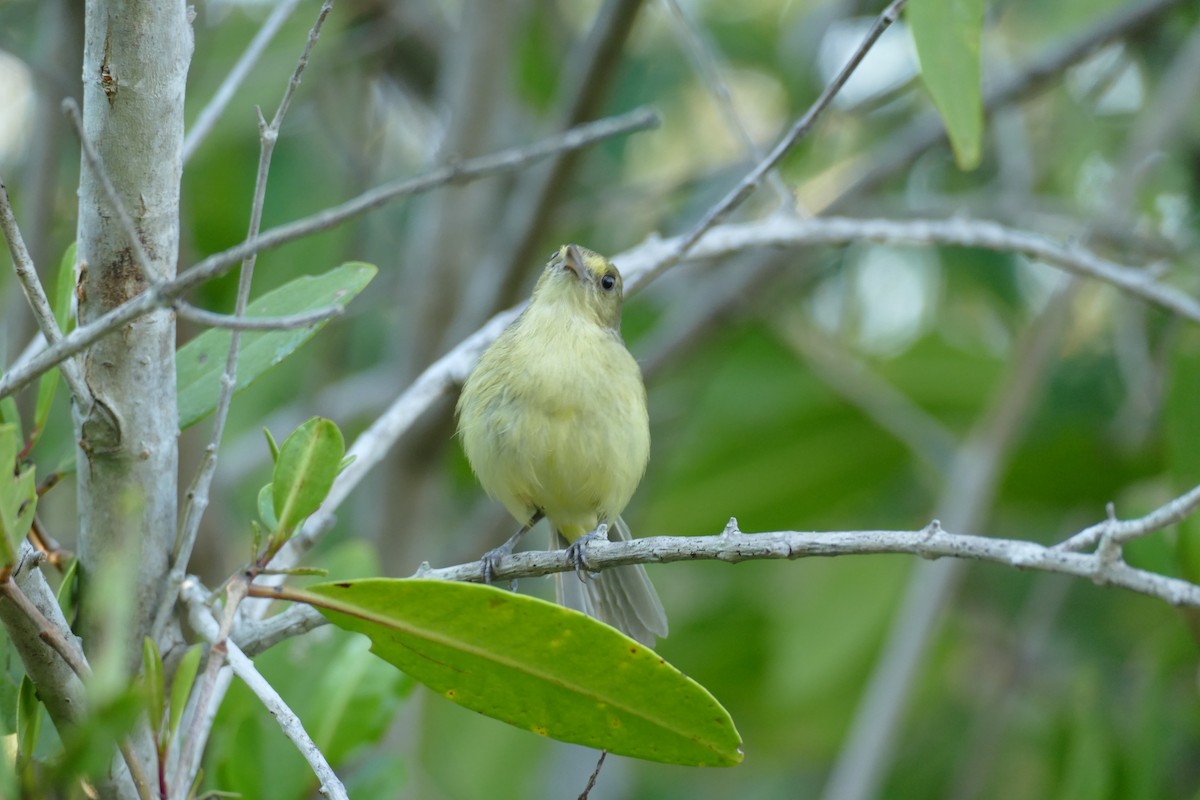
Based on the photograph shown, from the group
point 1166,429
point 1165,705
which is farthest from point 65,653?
point 1165,705

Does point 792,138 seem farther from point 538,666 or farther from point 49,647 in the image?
point 49,647

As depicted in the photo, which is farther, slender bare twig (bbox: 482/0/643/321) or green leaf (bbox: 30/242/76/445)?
slender bare twig (bbox: 482/0/643/321)

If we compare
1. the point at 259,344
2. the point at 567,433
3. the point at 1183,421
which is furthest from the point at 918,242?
the point at 259,344

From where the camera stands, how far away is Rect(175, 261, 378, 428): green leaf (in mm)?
2373

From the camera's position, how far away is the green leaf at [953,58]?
2.47 metres

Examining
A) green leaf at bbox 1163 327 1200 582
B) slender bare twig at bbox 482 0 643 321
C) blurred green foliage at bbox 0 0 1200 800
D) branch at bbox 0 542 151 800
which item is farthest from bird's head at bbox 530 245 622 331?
branch at bbox 0 542 151 800

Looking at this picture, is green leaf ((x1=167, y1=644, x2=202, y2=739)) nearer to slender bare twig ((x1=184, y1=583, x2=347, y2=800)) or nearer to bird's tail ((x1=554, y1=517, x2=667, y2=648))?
slender bare twig ((x1=184, y1=583, x2=347, y2=800))

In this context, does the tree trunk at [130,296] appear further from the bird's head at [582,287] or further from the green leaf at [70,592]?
the bird's head at [582,287]

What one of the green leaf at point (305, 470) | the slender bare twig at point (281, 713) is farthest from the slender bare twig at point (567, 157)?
the slender bare twig at point (281, 713)

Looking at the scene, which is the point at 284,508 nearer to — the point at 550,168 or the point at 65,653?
the point at 65,653

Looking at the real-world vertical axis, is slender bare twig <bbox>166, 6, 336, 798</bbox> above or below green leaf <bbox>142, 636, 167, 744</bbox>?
above

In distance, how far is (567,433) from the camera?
3.54 m

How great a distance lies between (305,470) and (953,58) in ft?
4.72

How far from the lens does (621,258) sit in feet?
11.0
